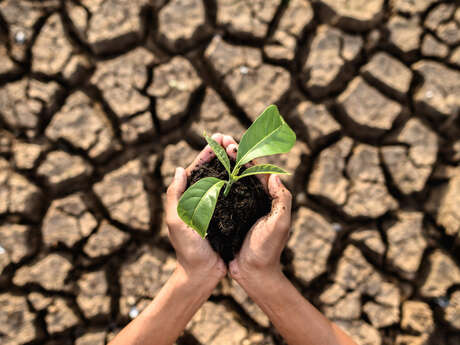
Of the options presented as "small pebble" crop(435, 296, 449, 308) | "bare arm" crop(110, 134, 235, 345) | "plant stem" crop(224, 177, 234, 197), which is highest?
"plant stem" crop(224, 177, 234, 197)

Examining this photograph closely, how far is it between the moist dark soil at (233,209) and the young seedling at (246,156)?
111mm

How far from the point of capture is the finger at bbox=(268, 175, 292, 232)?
51.6 inches

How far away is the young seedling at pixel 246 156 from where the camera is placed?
1056 millimetres

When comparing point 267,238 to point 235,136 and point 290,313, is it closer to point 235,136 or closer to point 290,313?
point 290,313

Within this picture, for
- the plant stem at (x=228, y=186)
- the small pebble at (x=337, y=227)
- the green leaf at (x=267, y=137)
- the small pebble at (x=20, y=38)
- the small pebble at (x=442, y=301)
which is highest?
the small pebble at (x=20, y=38)

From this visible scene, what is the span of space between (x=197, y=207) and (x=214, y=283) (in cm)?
53

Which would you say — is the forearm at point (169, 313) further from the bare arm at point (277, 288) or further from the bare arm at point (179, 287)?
the bare arm at point (277, 288)

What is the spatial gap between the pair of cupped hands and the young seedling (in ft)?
0.72

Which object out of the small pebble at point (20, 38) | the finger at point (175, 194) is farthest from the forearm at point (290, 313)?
the small pebble at point (20, 38)

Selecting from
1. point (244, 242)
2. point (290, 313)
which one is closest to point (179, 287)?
point (244, 242)

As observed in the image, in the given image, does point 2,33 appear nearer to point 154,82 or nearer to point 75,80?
point 75,80

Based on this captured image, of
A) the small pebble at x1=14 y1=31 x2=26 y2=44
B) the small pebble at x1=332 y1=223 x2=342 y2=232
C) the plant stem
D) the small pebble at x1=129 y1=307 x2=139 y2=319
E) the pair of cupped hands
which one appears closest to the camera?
the plant stem

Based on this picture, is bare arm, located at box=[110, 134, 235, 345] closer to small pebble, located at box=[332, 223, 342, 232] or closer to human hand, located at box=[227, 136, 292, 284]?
human hand, located at box=[227, 136, 292, 284]

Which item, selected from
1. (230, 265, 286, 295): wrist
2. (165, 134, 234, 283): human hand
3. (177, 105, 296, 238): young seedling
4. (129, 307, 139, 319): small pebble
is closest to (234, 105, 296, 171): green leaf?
(177, 105, 296, 238): young seedling
